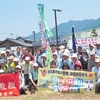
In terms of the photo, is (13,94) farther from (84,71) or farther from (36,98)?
(84,71)

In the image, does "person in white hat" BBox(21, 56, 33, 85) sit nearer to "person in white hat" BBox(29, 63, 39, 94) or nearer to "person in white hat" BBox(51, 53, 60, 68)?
"person in white hat" BBox(29, 63, 39, 94)

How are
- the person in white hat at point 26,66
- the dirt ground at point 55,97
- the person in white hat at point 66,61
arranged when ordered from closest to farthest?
the dirt ground at point 55,97
the person in white hat at point 66,61
the person in white hat at point 26,66

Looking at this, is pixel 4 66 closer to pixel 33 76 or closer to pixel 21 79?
pixel 21 79

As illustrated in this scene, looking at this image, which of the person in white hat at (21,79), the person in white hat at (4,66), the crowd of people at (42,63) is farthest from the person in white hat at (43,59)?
the person in white hat at (4,66)

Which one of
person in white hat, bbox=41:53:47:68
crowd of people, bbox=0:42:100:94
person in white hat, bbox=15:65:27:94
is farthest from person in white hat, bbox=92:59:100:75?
person in white hat, bbox=15:65:27:94

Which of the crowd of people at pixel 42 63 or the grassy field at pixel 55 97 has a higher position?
the crowd of people at pixel 42 63

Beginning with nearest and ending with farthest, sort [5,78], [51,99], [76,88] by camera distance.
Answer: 1. [51,99]
2. [76,88]
3. [5,78]

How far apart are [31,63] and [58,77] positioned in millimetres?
1326

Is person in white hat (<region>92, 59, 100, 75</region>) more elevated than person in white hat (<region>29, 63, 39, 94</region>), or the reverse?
person in white hat (<region>92, 59, 100, 75</region>)

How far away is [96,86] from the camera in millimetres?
10047

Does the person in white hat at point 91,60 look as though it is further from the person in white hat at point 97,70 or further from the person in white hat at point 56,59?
the person in white hat at point 56,59

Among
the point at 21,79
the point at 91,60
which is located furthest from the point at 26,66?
the point at 91,60

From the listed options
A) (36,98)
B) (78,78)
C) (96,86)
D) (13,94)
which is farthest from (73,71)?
(13,94)

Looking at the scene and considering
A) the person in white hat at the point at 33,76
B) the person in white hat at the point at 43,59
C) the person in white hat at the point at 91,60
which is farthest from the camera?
the person in white hat at the point at 43,59
